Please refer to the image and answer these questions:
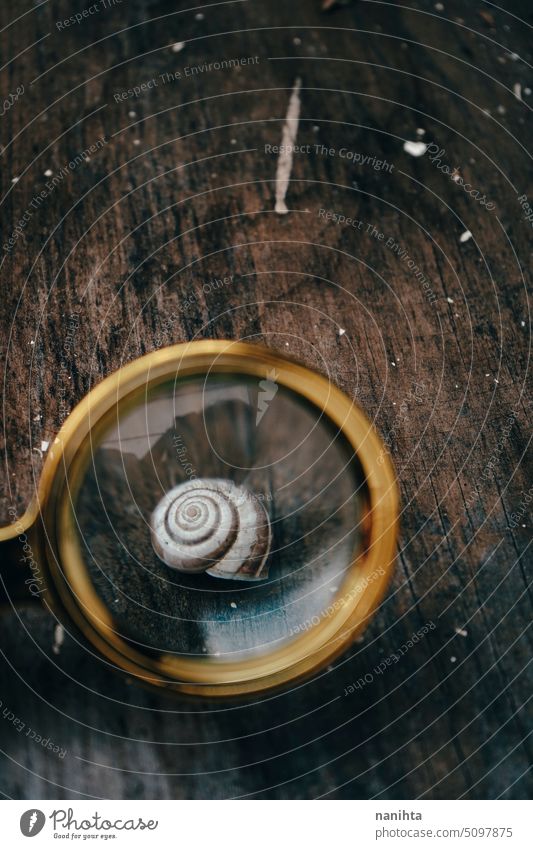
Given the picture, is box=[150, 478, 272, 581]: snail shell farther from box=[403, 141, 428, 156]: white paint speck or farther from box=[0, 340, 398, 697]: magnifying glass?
box=[403, 141, 428, 156]: white paint speck

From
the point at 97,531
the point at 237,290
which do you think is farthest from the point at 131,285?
the point at 97,531

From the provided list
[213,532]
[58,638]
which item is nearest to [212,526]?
[213,532]

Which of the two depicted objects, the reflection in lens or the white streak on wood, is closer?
the reflection in lens

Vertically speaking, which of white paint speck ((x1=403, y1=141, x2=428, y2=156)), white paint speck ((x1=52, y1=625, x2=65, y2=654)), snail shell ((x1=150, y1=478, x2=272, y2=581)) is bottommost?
white paint speck ((x1=52, y1=625, x2=65, y2=654))

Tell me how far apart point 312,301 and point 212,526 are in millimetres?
197

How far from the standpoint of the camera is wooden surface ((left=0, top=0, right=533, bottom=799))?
429 millimetres

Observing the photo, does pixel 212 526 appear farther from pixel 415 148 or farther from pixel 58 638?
pixel 415 148

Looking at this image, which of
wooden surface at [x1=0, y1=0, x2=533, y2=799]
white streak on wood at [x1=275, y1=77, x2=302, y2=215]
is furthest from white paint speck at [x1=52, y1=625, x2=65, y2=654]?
white streak on wood at [x1=275, y1=77, x2=302, y2=215]

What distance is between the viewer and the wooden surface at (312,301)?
16.9 inches

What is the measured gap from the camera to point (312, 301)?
0.50 meters

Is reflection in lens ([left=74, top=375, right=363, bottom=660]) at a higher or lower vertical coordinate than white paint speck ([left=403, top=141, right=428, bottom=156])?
lower

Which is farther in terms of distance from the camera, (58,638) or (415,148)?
(415,148)
